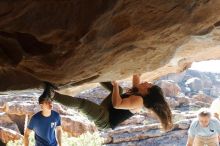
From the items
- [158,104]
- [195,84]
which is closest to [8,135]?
[158,104]

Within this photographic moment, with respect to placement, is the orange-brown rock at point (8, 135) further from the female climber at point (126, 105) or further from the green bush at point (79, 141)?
the female climber at point (126, 105)

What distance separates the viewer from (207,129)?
22.2 ft

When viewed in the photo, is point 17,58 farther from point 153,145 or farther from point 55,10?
point 153,145

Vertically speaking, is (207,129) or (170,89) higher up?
(170,89)

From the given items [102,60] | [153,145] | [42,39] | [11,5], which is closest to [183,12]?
[102,60]

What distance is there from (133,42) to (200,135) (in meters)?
3.10

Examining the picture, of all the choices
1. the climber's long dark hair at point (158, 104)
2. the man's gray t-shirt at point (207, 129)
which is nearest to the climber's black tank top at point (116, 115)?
the climber's long dark hair at point (158, 104)

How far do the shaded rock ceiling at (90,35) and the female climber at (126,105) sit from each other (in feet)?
1.18

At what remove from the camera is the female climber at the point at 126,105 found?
5289 millimetres

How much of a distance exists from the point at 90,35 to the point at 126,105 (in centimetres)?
177

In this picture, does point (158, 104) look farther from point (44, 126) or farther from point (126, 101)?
point (44, 126)

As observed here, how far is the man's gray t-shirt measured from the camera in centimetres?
677

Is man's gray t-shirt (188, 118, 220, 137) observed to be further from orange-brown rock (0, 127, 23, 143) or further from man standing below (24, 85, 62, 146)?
orange-brown rock (0, 127, 23, 143)

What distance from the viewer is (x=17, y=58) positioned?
411 cm
